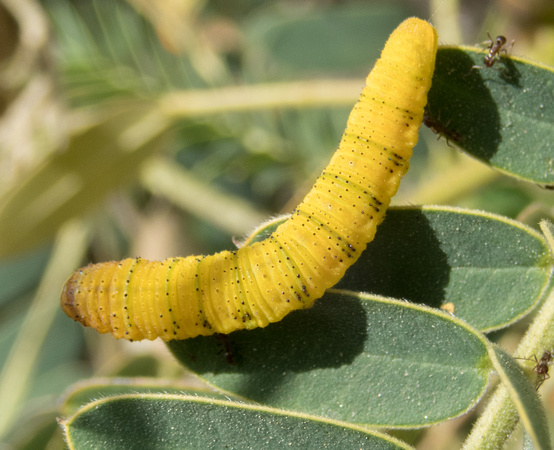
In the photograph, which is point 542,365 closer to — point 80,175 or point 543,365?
point 543,365

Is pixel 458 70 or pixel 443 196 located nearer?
pixel 458 70

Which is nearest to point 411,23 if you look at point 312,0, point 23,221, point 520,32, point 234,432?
point 234,432

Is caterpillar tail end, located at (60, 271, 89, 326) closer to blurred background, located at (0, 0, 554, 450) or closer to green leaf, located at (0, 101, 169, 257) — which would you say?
blurred background, located at (0, 0, 554, 450)

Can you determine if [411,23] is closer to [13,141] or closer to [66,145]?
[66,145]

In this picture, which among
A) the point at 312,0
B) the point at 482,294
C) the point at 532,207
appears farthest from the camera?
the point at 312,0

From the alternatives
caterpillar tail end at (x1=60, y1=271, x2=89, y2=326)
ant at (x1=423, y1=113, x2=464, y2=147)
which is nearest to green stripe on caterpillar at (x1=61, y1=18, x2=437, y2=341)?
ant at (x1=423, y1=113, x2=464, y2=147)

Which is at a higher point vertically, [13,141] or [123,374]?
[13,141]

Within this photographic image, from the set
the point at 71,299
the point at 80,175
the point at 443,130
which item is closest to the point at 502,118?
the point at 443,130
